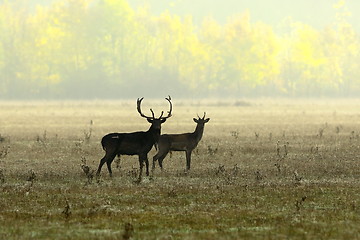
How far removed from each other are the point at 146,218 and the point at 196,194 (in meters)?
3.70

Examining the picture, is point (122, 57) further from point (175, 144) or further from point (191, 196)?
point (191, 196)

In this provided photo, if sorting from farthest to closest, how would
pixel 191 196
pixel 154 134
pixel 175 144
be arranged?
pixel 175 144 → pixel 154 134 → pixel 191 196

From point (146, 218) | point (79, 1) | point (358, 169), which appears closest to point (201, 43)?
point (79, 1)

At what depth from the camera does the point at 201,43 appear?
396ft

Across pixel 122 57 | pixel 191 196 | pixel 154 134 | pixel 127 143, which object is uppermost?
pixel 122 57

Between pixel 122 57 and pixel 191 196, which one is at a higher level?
pixel 122 57

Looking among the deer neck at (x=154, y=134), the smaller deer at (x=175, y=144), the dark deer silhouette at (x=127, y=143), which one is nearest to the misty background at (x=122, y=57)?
the smaller deer at (x=175, y=144)

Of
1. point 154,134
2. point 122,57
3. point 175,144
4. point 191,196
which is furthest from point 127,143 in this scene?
point 122,57

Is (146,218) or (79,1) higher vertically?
(79,1)

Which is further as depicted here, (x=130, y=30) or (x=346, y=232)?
(x=130, y=30)

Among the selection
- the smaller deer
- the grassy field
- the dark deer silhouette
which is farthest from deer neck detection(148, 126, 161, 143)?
the smaller deer

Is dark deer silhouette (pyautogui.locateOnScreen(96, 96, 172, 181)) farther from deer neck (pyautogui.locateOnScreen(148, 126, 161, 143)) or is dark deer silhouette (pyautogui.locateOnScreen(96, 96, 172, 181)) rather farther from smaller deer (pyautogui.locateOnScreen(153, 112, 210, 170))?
smaller deer (pyautogui.locateOnScreen(153, 112, 210, 170))

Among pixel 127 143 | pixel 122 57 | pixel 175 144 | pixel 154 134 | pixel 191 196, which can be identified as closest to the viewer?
pixel 191 196

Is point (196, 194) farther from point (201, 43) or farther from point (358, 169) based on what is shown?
point (201, 43)
